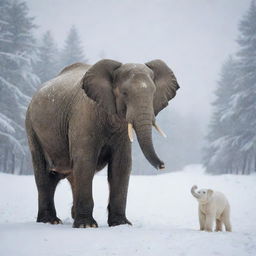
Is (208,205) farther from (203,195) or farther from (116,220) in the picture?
(116,220)

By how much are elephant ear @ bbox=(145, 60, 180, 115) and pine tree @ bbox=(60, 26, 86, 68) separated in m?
26.1

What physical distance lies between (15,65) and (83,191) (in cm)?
1999

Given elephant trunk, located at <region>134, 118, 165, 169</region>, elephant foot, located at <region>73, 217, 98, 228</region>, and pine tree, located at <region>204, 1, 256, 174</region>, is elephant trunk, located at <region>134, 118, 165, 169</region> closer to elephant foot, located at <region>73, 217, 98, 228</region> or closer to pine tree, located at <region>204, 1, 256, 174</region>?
elephant foot, located at <region>73, 217, 98, 228</region>

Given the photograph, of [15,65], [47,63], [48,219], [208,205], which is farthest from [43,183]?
[47,63]

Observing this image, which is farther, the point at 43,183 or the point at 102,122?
the point at 43,183

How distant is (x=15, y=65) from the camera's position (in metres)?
25.0

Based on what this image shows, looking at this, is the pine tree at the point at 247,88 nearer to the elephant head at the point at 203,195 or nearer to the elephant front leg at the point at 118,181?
the elephant head at the point at 203,195

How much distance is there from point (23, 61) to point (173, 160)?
108 ft

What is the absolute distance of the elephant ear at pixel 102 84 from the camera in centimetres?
668

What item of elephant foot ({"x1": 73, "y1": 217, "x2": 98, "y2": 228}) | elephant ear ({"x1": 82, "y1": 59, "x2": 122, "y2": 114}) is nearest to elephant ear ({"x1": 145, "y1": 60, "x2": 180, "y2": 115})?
elephant ear ({"x1": 82, "y1": 59, "x2": 122, "y2": 114})

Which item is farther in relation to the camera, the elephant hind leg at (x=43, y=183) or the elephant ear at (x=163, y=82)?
the elephant hind leg at (x=43, y=183)

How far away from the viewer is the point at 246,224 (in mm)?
11945

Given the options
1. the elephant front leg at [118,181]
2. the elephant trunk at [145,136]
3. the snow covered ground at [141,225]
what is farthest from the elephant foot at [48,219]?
the elephant trunk at [145,136]

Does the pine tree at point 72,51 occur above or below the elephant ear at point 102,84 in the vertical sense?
above
